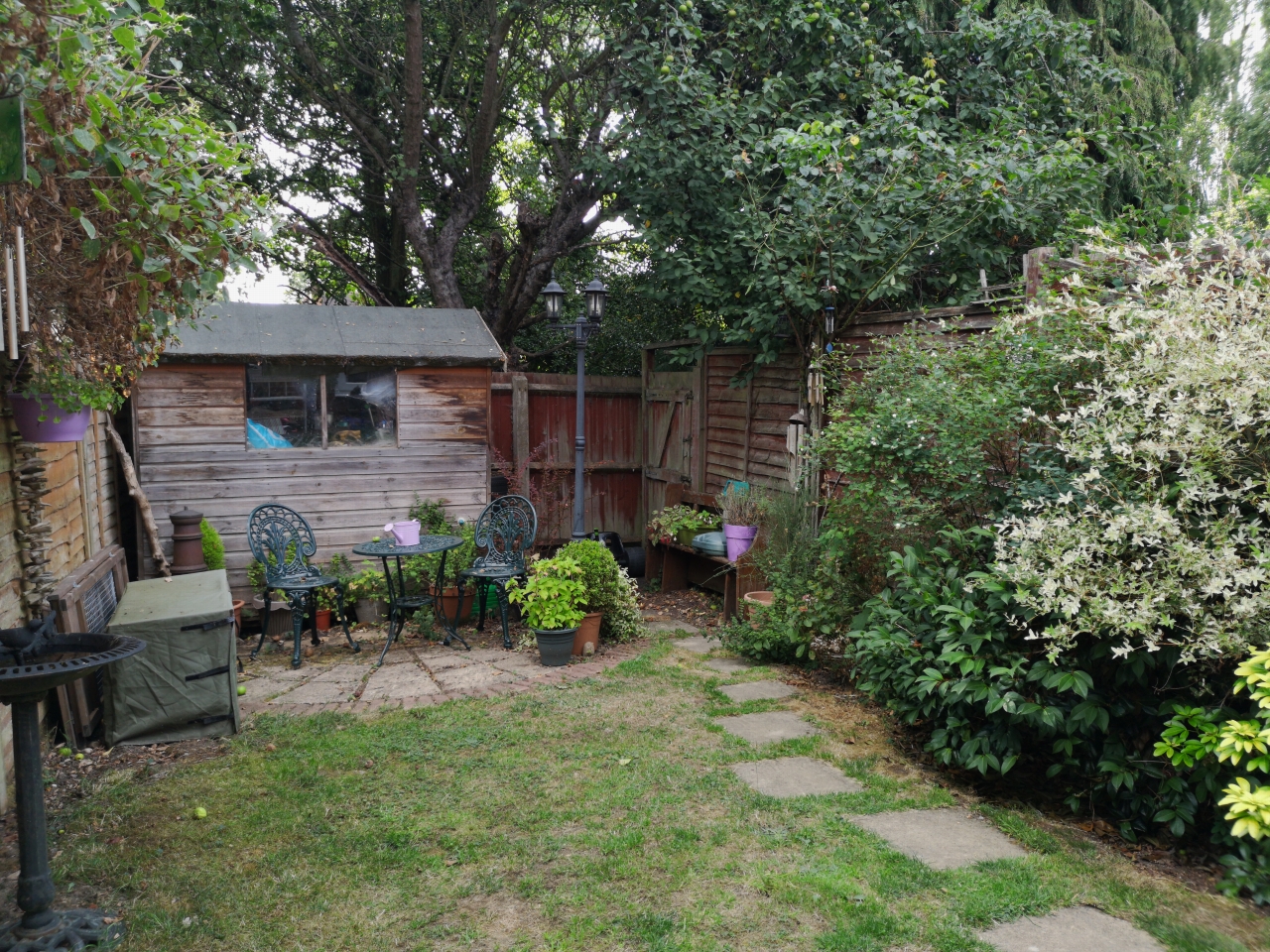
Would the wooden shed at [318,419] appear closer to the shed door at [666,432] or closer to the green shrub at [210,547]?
the green shrub at [210,547]

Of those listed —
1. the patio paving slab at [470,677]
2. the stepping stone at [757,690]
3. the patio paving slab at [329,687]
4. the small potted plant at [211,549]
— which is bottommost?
the patio paving slab at [329,687]

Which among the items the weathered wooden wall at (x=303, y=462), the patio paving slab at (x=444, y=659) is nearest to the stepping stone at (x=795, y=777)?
the patio paving slab at (x=444, y=659)

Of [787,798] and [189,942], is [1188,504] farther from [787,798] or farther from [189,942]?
[189,942]

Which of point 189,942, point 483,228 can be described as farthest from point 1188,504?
point 483,228

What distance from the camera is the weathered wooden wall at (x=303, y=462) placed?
662cm

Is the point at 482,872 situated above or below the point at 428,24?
below

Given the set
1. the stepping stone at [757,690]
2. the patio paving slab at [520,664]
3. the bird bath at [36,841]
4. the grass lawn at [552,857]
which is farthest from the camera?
the patio paving slab at [520,664]

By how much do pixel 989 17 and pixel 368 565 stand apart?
7542mm

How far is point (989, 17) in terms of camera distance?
7730 millimetres

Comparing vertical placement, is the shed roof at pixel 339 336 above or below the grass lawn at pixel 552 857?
above

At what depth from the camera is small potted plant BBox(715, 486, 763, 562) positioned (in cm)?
660

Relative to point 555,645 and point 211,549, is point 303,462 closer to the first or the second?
point 211,549

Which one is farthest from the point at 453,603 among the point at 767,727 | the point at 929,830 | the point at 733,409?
the point at 929,830

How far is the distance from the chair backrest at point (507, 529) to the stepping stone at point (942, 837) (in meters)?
3.68
